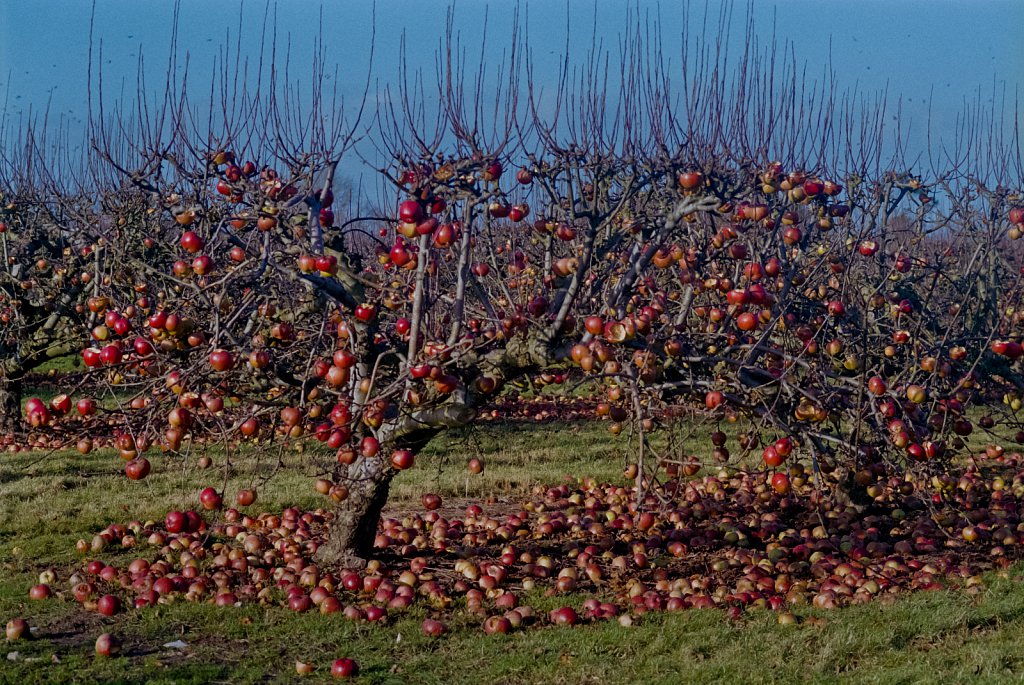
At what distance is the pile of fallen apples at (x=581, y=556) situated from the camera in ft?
17.6

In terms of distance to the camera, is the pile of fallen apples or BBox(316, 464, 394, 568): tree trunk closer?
the pile of fallen apples

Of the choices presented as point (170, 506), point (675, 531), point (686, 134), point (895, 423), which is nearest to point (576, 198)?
point (686, 134)

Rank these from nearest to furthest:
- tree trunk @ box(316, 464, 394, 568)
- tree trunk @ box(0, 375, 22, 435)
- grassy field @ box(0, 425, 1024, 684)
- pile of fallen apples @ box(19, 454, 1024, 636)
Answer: grassy field @ box(0, 425, 1024, 684) < pile of fallen apples @ box(19, 454, 1024, 636) < tree trunk @ box(316, 464, 394, 568) < tree trunk @ box(0, 375, 22, 435)

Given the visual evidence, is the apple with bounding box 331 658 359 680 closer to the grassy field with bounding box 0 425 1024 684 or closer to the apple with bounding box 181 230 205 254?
the grassy field with bounding box 0 425 1024 684

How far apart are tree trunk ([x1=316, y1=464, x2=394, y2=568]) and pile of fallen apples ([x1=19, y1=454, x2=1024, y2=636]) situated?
0.11 metres

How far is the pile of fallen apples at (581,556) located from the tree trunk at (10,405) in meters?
6.14

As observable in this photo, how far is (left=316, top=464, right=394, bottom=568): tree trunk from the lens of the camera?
5910 mm

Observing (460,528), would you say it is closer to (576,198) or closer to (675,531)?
(675,531)

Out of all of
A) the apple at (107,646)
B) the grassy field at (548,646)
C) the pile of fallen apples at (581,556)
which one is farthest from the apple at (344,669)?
the apple at (107,646)

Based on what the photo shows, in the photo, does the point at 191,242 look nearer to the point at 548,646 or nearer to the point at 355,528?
the point at 355,528

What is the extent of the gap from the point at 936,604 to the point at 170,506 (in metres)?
5.84

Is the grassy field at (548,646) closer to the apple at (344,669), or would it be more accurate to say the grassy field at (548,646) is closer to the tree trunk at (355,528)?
the apple at (344,669)

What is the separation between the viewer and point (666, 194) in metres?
8.69

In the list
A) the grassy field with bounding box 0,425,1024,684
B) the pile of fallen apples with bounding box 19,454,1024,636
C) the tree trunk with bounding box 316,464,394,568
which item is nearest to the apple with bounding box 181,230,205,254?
the grassy field with bounding box 0,425,1024,684
